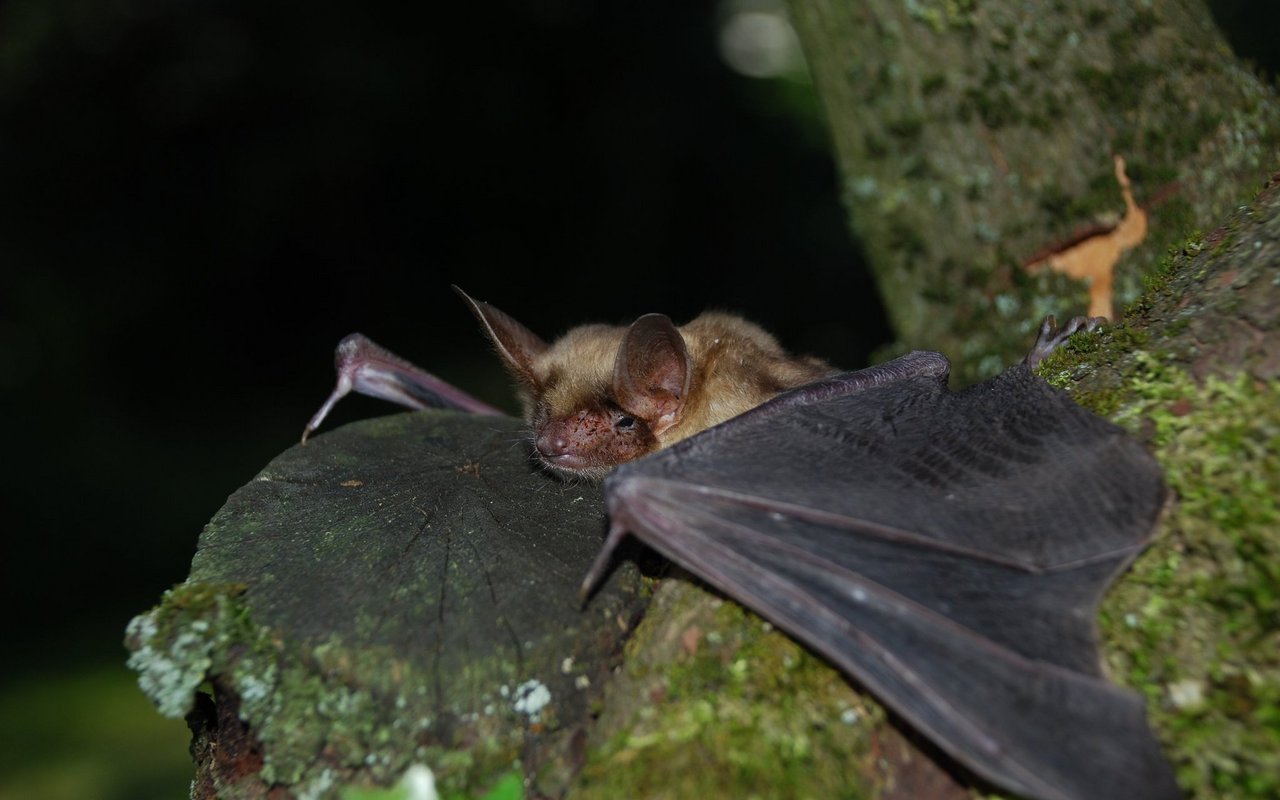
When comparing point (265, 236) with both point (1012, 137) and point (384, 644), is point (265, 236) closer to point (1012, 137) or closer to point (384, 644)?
point (1012, 137)

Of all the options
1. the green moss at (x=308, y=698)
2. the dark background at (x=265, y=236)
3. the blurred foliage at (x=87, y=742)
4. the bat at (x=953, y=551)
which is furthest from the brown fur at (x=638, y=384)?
the dark background at (x=265, y=236)

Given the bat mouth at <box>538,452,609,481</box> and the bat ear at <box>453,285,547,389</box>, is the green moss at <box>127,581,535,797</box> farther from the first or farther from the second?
the bat ear at <box>453,285,547,389</box>

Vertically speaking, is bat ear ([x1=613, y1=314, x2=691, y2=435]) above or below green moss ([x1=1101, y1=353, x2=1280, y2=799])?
above

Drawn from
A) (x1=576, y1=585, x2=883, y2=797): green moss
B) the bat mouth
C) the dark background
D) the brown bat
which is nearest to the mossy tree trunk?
Answer: the brown bat

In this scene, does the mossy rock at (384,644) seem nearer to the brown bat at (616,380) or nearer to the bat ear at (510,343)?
the brown bat at (616,380)

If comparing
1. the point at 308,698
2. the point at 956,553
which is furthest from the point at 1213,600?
the point at 308,698

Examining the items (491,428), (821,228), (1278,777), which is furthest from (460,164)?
(1278,777)
